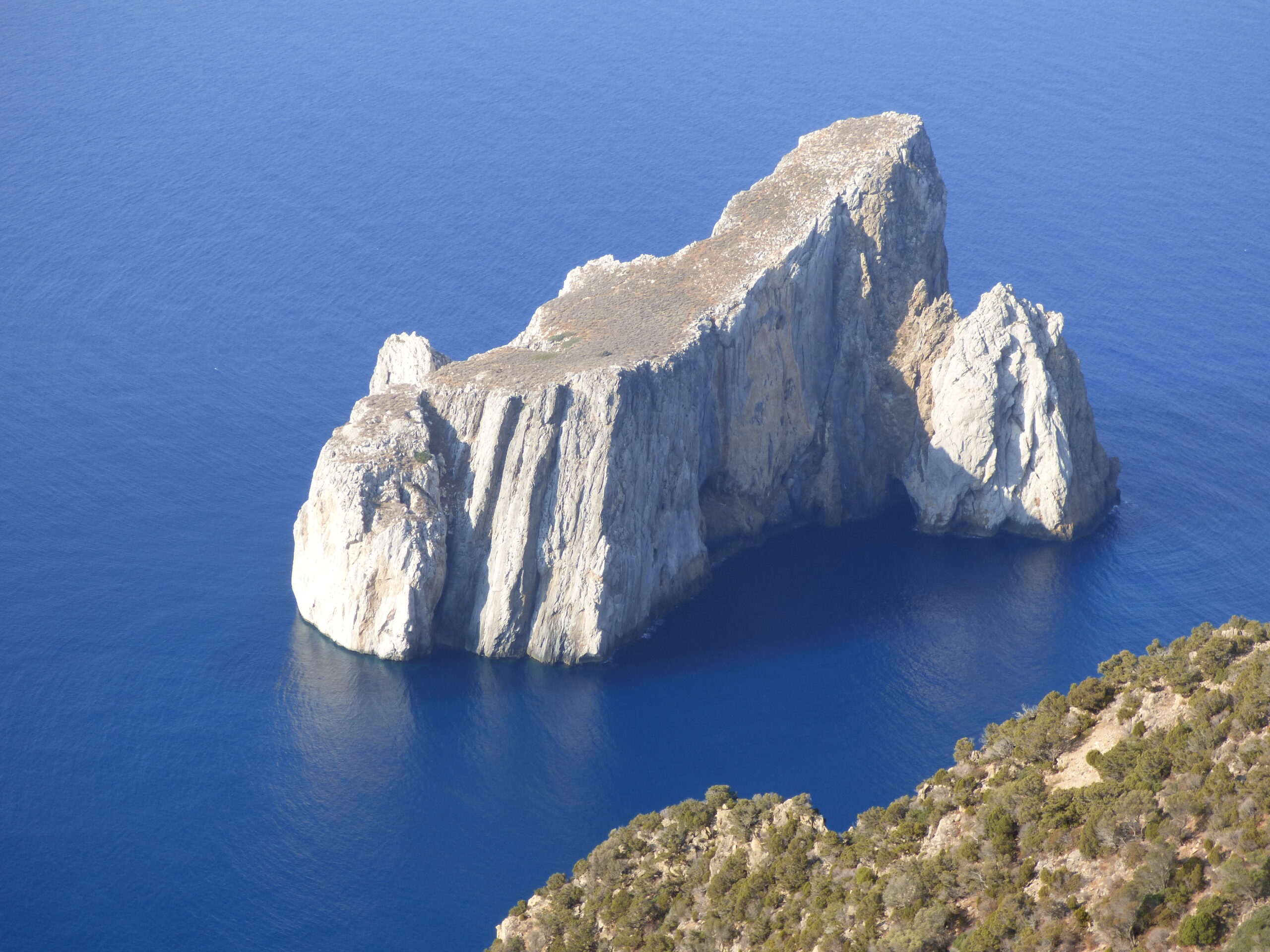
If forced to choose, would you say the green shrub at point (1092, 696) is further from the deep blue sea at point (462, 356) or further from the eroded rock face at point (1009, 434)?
the eroded rock face at point (1009, 434)

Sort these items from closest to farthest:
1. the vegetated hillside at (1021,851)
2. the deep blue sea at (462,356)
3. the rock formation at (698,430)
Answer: the vegetated hillside at (1021,851)
the deep blue sea at (462,356)
the rock formation at (698,430)

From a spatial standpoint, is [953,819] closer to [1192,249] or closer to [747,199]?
[747,199]

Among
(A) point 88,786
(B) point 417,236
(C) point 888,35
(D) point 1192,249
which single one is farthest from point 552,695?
(C) point 888,35

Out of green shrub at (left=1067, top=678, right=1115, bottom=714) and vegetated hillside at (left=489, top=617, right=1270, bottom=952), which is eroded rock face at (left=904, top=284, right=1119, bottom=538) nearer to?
vegetated hillside at (left=489, top=617, right=1270, bottom=952)

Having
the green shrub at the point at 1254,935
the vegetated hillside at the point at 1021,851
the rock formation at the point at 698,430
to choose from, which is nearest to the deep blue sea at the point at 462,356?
the rock formation at the point at 698,430

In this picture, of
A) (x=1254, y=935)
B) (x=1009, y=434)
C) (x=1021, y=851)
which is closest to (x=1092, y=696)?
(x=1021, y=851)

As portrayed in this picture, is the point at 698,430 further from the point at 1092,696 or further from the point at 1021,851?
the point at 1021,851

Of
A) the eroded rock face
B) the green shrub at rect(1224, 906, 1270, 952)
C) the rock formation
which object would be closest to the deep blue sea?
the eroded rock face
